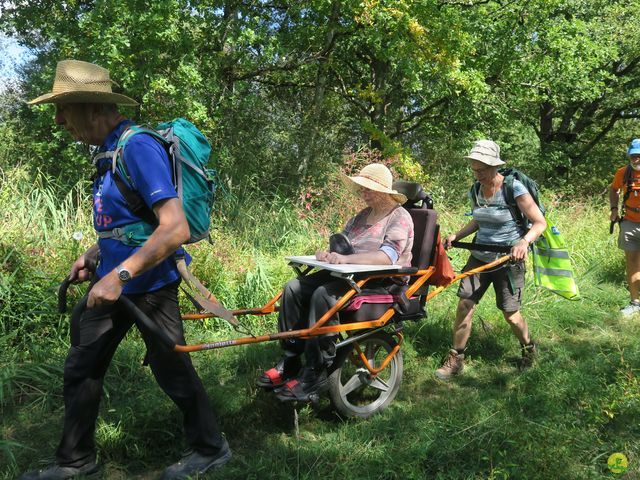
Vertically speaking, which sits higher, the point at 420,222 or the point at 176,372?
the point at 420,222

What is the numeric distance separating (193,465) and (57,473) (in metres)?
0.69

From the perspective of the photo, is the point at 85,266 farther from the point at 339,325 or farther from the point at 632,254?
the point at 632,254

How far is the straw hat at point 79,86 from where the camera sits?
2.51 m

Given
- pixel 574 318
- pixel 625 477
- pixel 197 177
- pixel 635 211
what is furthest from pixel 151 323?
pixel 635 211

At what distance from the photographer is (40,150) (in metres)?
8.18

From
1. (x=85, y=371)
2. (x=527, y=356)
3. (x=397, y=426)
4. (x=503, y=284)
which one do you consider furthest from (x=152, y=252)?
(x=527, y=356)

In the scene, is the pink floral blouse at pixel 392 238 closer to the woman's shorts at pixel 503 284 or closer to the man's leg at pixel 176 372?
the woman's shorts at pixel 503 284

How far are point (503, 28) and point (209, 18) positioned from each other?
10132 mm

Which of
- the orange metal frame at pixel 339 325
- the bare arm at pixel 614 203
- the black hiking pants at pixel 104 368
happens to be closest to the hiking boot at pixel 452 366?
the orange metal frame at pixel 339 325

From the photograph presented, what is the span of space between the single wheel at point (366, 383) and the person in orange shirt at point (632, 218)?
12.0 feet

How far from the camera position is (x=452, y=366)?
15.6 ft

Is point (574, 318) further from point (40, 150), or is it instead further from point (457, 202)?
point (40, 150)

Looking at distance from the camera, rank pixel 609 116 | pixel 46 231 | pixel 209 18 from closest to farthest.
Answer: pixel 46 231
pixel 209 18
pixel 609 116

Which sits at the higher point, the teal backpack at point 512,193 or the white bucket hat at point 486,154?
the white bucket hat at point 486,154
